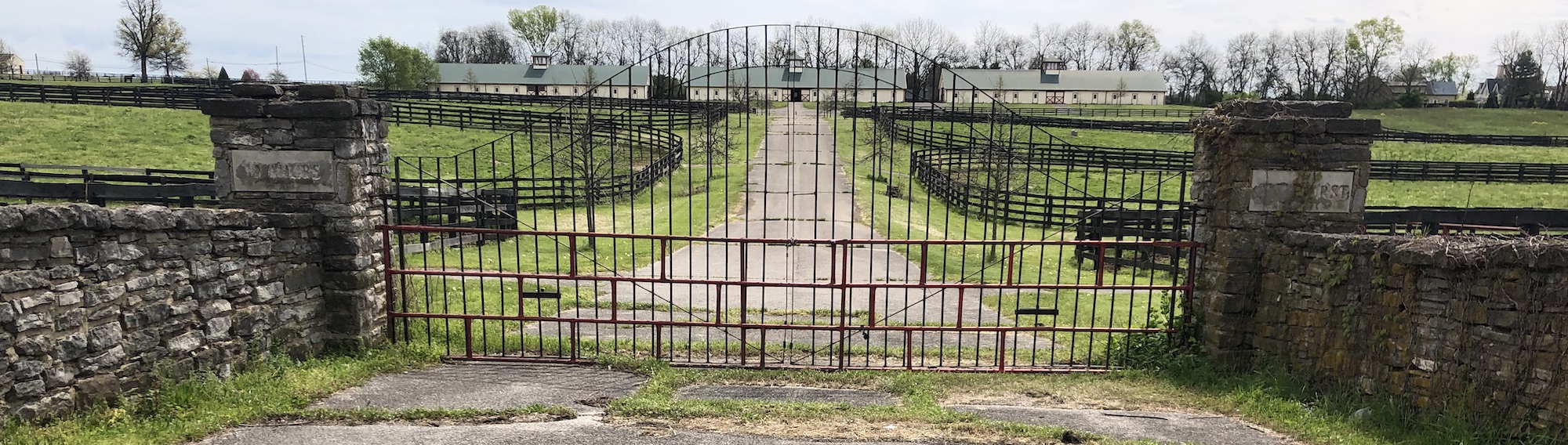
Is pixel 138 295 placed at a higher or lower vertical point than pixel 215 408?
higher

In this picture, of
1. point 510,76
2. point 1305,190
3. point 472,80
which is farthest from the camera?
point 510,76

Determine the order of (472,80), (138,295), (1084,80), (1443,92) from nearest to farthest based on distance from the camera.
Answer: (138,295) < (472,80) < (1084,80) < (1443,92)

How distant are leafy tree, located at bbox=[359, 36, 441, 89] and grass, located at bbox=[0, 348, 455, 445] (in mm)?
59263

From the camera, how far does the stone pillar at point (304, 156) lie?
611 centimetres

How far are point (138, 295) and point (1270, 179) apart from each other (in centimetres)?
814

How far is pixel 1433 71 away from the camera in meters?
86.9

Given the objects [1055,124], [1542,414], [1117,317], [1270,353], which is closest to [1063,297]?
[1117,317]

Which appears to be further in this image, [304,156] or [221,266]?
[304,156]

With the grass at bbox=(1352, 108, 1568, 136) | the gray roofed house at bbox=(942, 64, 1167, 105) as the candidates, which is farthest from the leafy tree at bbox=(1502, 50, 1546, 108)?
the gray roofed house at bbox=(942, 64, 1167, 105)

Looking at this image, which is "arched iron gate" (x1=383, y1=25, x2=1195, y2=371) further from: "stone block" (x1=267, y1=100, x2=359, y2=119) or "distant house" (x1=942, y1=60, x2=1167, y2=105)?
"distant house" (x1=942, y1=60, x2=1167, y2=105)

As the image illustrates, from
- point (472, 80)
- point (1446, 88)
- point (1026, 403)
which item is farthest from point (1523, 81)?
point (472, 80)

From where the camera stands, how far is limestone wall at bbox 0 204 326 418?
4.29 meters

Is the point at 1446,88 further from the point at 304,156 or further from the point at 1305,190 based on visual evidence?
the point at 304,156

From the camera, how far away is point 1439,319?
5086 mm
